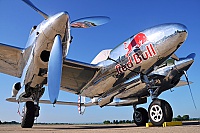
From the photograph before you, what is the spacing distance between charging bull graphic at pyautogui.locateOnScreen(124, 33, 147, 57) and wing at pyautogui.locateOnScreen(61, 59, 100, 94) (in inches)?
71.9

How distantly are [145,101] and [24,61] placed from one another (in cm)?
656

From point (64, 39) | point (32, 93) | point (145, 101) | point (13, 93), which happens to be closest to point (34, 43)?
point (64, 39)

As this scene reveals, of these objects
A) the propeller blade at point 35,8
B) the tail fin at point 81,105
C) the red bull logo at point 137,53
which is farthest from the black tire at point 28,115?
the tail fin at point 81,105

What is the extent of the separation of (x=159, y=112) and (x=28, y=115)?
4962 mm

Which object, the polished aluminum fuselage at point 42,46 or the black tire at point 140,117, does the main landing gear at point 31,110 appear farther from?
the black tire at point 140,117

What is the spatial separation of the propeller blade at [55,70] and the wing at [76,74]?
264cm

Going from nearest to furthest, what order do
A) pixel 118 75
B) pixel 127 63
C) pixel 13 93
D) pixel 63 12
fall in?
pixel 63 12
pixel 127 63
pixel 118 75
pixel 13 93

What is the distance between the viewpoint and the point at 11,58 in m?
8.31

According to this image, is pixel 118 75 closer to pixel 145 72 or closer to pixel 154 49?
pixel 145 72

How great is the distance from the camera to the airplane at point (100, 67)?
20.5 feet

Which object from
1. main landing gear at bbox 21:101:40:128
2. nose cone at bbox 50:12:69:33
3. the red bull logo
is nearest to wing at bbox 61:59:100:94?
the red bull logo

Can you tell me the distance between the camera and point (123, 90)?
9.90m

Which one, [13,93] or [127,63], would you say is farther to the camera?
[13,93]

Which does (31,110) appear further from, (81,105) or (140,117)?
(81,105)
